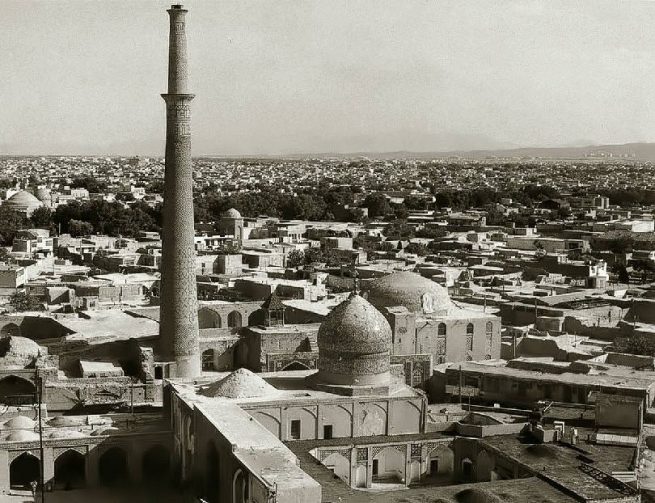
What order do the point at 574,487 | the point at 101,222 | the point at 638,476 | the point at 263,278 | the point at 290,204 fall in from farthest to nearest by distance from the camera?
the point at 290,204 → the point at 101,222 → the point at 263,278 → the point at 638,476 → the point at 574,487

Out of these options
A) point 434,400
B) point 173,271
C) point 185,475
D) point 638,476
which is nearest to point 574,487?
point 638,476

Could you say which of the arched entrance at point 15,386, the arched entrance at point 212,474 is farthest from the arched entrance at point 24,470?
the arched entrance at point 15,386

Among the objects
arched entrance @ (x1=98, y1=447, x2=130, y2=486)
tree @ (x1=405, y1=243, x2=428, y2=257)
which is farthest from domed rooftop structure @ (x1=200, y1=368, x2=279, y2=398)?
tree @ (x1=405, y1=243, x2=428, y2=257)

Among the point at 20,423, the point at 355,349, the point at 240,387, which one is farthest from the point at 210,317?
the point at 20,423

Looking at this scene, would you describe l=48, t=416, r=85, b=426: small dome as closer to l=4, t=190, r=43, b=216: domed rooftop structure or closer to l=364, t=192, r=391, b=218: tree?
l=4, t=190, r=43, b=216: domed rooftop structure

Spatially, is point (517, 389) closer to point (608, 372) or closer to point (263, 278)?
point (608, 372)

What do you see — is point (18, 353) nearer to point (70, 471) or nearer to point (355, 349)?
point (70, 471)
